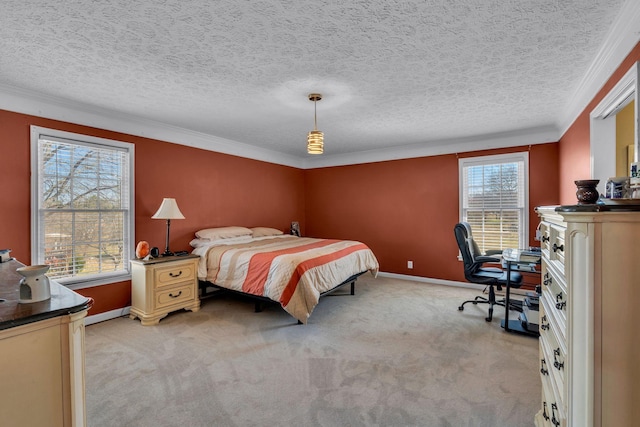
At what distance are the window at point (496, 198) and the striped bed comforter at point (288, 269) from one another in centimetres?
198

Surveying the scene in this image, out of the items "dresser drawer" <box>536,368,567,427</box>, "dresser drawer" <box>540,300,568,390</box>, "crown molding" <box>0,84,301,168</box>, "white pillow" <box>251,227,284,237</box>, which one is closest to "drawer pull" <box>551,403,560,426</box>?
"dresser drawer" <box>536,368,567,427</box>

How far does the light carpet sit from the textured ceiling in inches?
96.2

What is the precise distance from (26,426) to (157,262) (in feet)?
8.15

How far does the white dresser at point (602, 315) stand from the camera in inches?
38.8

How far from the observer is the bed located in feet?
10.5

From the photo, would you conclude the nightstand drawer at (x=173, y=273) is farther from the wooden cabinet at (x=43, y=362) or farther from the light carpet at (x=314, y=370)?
the wooden cabinet at (x=43, y=362)

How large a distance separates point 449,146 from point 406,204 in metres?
1.21

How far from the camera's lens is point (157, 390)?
83.9 inches

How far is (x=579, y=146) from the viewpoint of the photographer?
3.14 m

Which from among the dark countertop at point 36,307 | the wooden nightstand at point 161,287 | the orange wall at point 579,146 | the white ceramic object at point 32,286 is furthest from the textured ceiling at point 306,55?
the wooden nightstand at point 161,287

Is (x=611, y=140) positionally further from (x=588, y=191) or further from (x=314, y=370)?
(x=314, y=370)

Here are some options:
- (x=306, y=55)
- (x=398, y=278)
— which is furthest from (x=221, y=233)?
(x=398, y=278)

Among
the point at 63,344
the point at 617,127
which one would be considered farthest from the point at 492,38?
the point at 63,344

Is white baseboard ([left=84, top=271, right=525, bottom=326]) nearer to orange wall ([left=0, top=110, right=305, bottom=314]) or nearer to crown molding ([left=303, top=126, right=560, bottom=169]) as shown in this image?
orange wall ([left=0, top=110, right=305, bottom=314])
